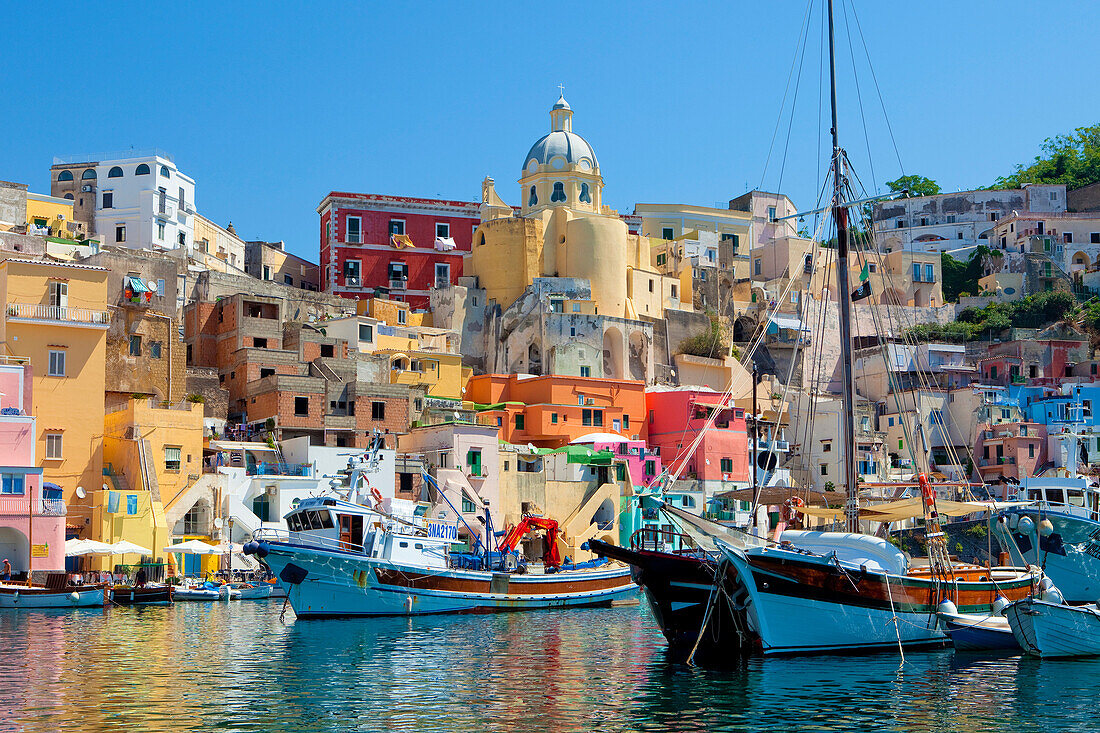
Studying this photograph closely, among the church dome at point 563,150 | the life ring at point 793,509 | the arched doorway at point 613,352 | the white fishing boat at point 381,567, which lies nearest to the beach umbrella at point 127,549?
the white fishing boat at point 381,567

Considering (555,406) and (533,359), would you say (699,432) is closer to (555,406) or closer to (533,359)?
(555,406)

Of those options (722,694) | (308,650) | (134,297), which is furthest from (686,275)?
(722,694)

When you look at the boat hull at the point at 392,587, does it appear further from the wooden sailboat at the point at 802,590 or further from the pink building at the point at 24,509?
the wooden sailboat at the point at 802,590

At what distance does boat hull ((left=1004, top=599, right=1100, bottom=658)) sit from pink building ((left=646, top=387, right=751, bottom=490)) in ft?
115

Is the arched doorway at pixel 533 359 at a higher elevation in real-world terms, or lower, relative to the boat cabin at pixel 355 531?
higher

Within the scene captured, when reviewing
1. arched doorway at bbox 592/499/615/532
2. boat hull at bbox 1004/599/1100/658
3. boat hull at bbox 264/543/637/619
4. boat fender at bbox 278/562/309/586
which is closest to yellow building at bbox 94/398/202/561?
boat hull at bbox 264/543/637/619

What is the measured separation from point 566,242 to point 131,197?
2566 cm

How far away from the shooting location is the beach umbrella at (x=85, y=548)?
45.3m

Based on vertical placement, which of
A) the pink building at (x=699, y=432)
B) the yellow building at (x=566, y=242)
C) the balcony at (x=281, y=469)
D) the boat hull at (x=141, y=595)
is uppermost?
the yellow building at (x=566, y=242)

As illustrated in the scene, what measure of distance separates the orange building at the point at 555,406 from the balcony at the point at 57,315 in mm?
18709

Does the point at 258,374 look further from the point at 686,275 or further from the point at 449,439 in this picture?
the point at 686,275

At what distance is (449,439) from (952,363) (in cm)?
3696

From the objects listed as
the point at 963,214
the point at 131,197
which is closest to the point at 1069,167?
the point at 963,214

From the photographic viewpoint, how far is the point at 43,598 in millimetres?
41594
